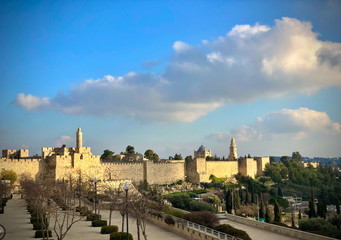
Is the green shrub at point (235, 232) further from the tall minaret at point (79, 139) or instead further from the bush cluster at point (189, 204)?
the tall minaret at point (79, 139)

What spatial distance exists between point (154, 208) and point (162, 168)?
3377 cm

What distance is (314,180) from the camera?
64.6m

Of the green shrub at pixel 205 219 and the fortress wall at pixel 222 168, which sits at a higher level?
the fortress wall at pixel 222 168

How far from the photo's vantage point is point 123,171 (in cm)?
5359

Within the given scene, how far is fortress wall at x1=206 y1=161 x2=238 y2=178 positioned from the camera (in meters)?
68.2

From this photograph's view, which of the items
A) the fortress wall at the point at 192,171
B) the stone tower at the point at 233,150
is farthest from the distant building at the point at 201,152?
the fortress wall at the point at 192,171

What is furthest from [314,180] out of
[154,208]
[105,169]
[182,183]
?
[154,208]

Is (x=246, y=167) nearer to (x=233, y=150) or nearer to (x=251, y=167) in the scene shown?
(x=251, y=167)

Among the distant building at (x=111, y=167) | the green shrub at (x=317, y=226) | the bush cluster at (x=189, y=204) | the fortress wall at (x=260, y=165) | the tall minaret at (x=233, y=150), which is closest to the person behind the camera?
the green shrub at (x=317, y=226)

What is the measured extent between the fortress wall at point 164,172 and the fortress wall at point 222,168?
6.29 metres

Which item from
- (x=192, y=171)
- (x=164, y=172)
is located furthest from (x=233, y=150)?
(x=164, y=172)

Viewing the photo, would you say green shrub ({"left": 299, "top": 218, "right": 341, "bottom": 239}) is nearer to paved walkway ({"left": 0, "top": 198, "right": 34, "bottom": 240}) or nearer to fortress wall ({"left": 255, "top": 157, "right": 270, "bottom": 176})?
paved walkway ({"left": 0, "top": 198, "right": 34, "bottom": 240})

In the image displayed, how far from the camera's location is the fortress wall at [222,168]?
224 ft

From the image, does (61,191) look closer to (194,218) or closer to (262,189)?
(194,218)
